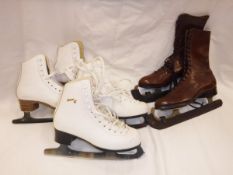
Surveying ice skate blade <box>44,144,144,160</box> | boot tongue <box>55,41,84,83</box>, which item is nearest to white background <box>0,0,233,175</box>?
ice skate blade <box>44,144,144,160</box>

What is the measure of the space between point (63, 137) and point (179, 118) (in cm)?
39

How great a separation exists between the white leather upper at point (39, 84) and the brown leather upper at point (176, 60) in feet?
1.06

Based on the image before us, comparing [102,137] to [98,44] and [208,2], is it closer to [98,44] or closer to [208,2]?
[98,44]

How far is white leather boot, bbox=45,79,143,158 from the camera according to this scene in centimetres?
89

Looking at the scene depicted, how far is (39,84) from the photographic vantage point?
101 cm

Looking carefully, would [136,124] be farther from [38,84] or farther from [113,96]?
[38,84]

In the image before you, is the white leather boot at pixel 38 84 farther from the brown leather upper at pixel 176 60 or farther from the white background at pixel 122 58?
the brown leather upper at pixel 176 60

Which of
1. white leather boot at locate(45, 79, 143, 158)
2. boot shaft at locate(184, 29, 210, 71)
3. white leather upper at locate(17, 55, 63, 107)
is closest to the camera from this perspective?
white leather boot at locate(45, 79, 143, 158)

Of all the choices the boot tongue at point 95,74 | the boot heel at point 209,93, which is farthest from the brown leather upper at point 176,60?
the boot tongue at point 95,74

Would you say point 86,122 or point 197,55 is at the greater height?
point 197,55

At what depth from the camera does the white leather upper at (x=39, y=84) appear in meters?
1.01

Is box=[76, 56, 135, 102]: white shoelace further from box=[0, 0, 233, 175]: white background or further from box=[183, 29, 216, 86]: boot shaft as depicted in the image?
box=[183, 29, 216, 86]: boot shaft

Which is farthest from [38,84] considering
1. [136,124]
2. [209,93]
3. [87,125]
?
[209,93]

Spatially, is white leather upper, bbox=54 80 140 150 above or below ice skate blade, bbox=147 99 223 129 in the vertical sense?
above
